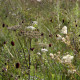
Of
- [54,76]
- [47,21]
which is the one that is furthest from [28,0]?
[54,76]

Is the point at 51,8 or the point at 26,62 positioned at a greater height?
the point at 51,8

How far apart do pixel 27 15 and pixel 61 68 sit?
2.50 m

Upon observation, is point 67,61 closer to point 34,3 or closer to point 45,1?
point 45,1

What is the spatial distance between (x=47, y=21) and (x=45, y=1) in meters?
0.69

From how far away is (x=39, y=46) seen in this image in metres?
2.26

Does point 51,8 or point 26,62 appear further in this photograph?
point 51,8

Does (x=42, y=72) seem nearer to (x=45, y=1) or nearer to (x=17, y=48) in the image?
(x=17, y=48)

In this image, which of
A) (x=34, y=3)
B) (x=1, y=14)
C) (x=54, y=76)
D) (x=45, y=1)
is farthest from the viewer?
(x=34, y=3)

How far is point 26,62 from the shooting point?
2707mm

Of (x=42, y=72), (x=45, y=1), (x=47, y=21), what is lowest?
(x=42, y=72)

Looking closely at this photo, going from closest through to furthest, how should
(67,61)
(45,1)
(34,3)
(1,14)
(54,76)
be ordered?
1. (67,61)
2. (54,76)
3. (45,1)
4. (1,14)
5. (34,3)

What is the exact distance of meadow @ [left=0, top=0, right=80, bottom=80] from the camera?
2.30 metres

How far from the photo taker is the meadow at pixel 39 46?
230 cm

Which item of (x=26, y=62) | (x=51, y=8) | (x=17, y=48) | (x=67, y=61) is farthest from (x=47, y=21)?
(x=67, y=61)
